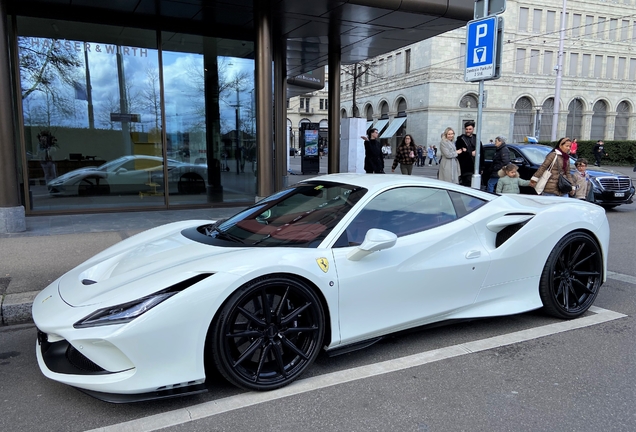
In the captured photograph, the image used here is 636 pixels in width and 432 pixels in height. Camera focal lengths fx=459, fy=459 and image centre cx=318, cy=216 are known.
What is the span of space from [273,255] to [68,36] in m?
9.39

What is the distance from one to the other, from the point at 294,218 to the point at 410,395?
59.5 inches

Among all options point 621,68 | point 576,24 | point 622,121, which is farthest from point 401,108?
point 622,121

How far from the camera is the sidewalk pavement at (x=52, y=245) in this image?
14.5ft

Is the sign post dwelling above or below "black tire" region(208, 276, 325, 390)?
above

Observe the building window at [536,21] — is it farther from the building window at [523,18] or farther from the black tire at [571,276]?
the black tire at [571,276]

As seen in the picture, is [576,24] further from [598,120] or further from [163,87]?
[163,87]

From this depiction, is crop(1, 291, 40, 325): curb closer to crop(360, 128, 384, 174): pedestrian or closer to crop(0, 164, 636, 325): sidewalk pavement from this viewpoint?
crop(0, 164, 636, 325): sidewalk pavement

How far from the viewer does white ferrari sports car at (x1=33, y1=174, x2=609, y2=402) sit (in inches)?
101

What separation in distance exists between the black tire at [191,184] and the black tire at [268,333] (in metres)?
8.67

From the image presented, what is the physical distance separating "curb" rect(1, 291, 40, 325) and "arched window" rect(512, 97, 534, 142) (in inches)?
2011

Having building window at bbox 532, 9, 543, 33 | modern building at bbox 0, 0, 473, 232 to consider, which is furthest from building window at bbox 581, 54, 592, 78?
modern building at bbox 0, 0, 473, 232

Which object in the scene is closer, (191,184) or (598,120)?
(191,184)

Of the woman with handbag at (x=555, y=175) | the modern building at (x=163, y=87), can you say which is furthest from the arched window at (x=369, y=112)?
the woman with handbag at (x=555, y=175)

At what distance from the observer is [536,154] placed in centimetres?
1151
